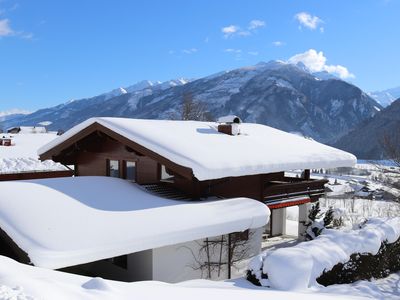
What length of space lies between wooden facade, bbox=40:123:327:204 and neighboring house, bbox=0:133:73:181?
18.4ft

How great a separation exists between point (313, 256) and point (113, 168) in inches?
345

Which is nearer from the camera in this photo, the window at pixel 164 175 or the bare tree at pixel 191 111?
the window at pixel 164 175

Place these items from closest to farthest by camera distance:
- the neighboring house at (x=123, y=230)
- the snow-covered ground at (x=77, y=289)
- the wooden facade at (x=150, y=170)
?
the snow-covered ground at (x=77, y=289)
the neighboring house at (x=123, y=230)
the wooden facade at (x=150, y=170)

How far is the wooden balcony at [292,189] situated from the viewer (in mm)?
15141

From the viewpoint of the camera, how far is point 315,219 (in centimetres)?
1717

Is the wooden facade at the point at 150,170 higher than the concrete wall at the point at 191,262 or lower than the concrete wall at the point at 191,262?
higher

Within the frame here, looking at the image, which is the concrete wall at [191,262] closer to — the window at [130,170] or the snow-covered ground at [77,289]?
the snow-covered ground at [77,289]

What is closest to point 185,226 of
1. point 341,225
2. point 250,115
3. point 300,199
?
point 300,199

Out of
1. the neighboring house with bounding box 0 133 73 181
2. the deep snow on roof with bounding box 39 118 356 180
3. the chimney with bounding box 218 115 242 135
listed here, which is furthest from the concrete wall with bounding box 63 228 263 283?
the neighboring house with bounding box 0 133 73 181

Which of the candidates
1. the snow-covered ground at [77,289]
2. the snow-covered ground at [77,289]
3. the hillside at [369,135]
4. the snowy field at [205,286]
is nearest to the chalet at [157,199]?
the snowy field at [205,286]

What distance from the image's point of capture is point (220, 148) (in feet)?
44.5

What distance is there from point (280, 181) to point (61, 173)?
12.1m

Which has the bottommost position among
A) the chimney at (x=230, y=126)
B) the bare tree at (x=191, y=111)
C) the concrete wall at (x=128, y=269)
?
the concrete wall at (x=128, y=269)

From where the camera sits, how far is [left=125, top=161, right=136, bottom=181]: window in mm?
14852
